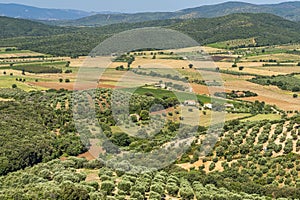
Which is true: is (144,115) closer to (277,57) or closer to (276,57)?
(276,57)

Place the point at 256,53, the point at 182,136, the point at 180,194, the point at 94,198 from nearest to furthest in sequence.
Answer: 1. the point at 94,198
2. the point at 180,194
3. the point at 182,136
4. the point at 256,53

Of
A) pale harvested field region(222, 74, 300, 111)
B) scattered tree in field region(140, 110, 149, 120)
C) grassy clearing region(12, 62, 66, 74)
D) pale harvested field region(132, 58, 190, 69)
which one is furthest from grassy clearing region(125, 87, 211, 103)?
grassy clearing region(12, 62, 66, 74)

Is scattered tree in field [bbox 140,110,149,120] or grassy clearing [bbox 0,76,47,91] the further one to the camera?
grassy clearing [bbox 0,76,47,91]

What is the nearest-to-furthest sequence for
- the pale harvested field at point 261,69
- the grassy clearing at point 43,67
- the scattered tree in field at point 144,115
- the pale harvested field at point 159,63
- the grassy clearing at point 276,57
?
the scattered tree in field at point 144,115
the grassy clearing at point 43,67
the pale harvested field at point 261,69
the pale harvested field at point 159,63
the grassy clearing at point 276,57

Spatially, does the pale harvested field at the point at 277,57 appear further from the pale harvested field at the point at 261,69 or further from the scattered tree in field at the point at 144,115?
the scattered tree in field at the point at 144,115

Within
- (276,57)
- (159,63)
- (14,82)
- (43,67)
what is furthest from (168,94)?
(276,57)

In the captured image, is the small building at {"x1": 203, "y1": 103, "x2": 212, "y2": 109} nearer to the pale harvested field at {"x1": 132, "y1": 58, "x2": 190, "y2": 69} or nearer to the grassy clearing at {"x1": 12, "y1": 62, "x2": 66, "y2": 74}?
the pale harvested field at {"x1": 132, "y1": 58, "x2": 190, "y2": 69}

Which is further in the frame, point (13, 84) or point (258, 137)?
point (13, 84)

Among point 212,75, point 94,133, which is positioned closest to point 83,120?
point 94,133

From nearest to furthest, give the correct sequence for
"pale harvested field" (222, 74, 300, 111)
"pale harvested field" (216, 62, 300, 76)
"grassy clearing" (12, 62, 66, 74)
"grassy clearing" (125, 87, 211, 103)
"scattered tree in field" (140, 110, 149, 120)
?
1. "scattered tree in field" (140, 110, 149, 120)
2. "grassy clearing" (125, 87, 211, 103)
3. "pale harvested field" (222, 74, 300, 111)
4. "grassy clearing" (12, 62, 66, 74)
5. "pale harvested field" (216, 62, 300, 76)

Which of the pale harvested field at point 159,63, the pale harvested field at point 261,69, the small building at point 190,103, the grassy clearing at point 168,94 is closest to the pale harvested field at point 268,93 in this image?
the grassy clearing at point 168,94

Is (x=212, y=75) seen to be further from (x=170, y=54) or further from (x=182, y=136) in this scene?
(x=182, y=136)
